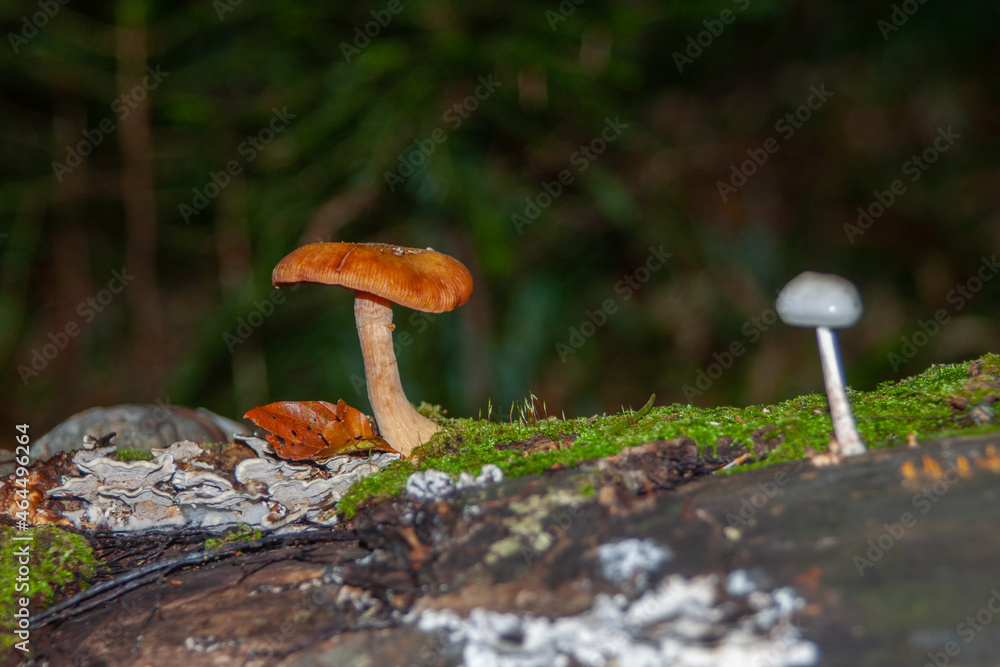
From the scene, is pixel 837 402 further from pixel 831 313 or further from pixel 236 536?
pixel 236 536

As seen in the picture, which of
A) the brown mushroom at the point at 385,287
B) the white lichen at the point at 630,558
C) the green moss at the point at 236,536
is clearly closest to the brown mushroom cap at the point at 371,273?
the brown mushroom at the point at 385,287

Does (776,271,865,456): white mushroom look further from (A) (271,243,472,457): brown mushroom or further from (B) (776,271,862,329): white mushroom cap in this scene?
(A) (271,243,472,457): brown mushroom

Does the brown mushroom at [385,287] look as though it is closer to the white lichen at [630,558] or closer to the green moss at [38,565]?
the green moss at [38,565]

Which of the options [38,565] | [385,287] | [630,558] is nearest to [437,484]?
[630,558]

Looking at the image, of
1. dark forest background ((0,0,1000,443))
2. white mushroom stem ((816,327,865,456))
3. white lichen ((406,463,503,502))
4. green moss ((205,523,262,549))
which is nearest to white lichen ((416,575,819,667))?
white lichen ((406,463,503,502))

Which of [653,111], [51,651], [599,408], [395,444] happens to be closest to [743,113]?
[653,111]
